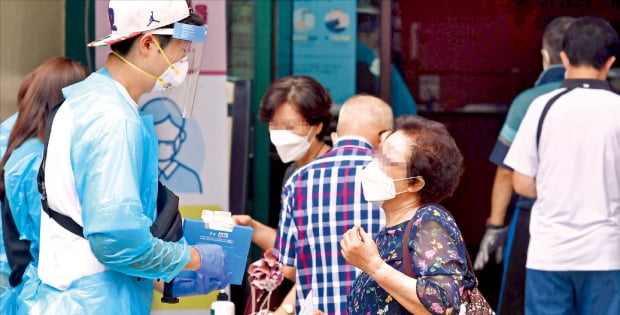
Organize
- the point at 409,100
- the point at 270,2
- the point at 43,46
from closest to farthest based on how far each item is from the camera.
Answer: the point at 43,46 → the point at 270,2 → the point at 409,100

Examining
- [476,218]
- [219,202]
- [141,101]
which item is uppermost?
[141,101]

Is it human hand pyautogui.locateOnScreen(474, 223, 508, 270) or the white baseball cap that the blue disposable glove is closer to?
the white baseball cap

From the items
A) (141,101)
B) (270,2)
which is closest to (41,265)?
(141,101)

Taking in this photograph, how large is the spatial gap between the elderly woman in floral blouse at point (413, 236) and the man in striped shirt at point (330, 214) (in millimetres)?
486

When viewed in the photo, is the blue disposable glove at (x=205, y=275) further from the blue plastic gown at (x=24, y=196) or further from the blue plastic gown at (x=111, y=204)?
the blue plastic gown at (x=24, y=196)

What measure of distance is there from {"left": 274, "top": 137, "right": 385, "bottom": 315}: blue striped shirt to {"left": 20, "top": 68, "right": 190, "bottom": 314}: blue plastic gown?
0.69 metres

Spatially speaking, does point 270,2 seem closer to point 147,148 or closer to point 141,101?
point 141,101

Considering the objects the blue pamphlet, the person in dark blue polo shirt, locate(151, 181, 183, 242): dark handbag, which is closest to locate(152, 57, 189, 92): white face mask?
locate(151, 181, 183, 242): dark handbag

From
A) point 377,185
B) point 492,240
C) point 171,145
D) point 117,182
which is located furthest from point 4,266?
point 492,240

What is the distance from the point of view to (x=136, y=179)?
8.98ft

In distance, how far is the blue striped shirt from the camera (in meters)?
3.46

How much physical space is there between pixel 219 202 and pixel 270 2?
1488mm

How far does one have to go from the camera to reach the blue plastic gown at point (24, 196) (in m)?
3.50

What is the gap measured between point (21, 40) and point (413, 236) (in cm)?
290
